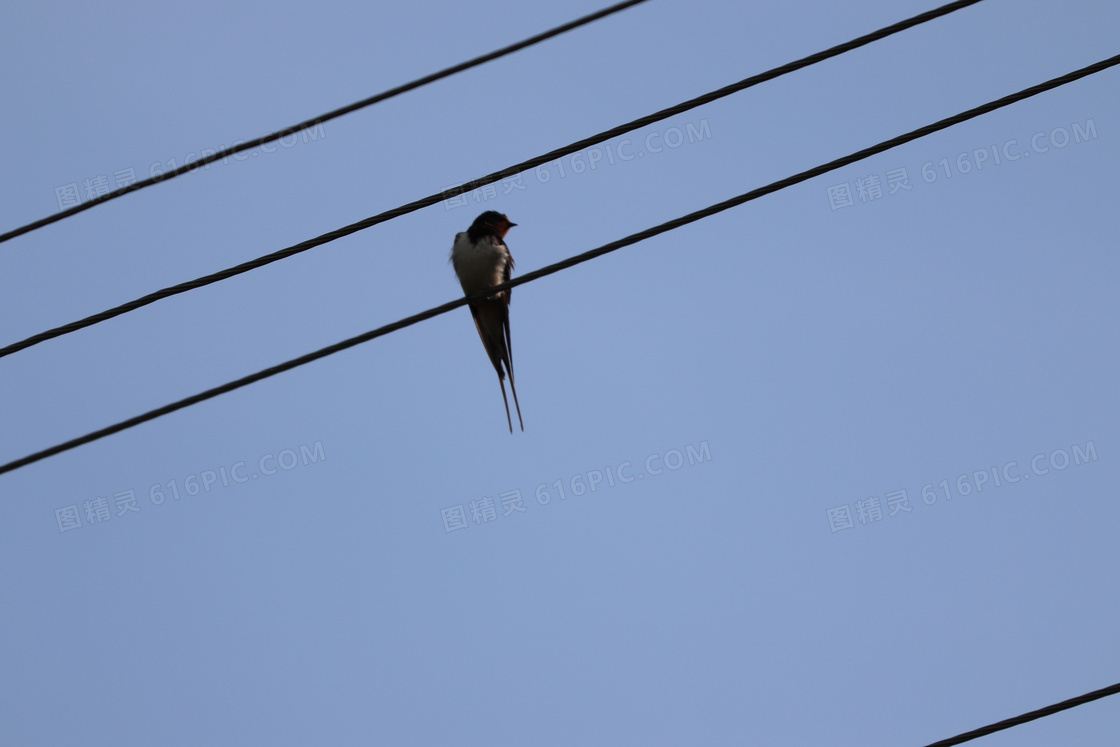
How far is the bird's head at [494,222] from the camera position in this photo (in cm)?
814

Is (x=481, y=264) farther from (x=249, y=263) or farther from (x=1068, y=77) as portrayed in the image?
(x=1068, y=77)

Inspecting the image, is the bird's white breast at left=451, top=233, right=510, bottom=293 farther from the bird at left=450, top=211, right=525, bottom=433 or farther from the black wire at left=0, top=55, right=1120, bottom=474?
the black wire at left=0, top=55, right=1120, bottom=474

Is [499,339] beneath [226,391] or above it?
above

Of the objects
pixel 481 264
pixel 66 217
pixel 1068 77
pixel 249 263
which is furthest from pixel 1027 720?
pixel 481 264

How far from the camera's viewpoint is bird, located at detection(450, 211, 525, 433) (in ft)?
25.9

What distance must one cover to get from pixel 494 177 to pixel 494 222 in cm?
430

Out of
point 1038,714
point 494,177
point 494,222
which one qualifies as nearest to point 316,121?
point 494,177

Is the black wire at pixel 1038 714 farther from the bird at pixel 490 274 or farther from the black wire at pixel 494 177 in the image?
the bird at pixel 490 274

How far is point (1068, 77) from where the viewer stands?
12.6 ft

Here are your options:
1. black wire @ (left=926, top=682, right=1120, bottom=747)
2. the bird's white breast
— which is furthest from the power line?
the bird's white breast

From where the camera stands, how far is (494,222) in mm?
8297

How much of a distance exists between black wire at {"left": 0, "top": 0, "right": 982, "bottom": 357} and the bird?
3.65m

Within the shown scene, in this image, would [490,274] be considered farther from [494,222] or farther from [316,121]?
[316,121]

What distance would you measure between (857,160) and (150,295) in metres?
2.61
